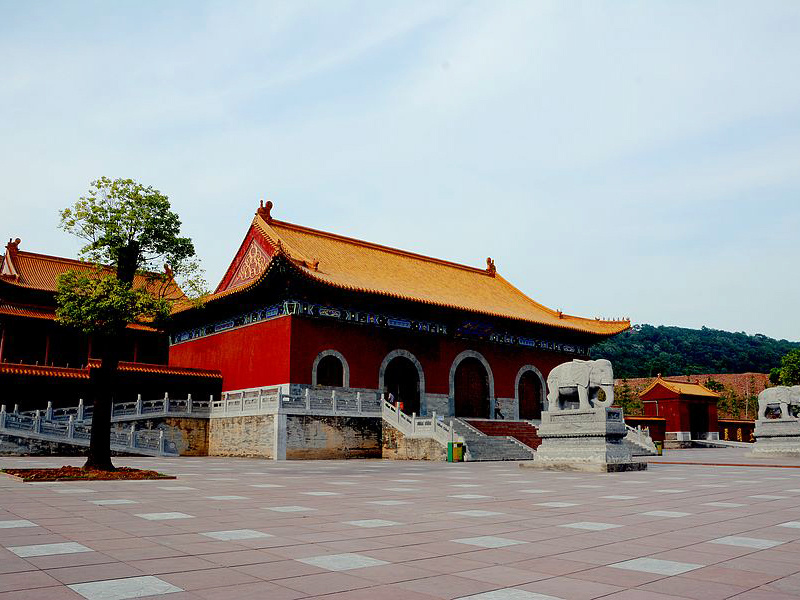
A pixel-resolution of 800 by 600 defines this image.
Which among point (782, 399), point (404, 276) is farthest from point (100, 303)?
point (782, 399)

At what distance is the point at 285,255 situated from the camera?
2003cm

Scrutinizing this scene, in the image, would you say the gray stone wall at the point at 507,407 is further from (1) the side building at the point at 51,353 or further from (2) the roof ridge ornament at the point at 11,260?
(2) the roof ridge ornament at the point at 11,260

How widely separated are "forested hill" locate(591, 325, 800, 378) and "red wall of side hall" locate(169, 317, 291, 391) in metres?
56.1

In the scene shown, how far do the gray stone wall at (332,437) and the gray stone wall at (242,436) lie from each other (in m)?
0.65

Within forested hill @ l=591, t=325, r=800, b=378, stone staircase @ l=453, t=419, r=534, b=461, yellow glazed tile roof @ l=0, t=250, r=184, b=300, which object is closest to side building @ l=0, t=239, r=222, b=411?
yellow glazed tile roof @ l=0, t=250, r=184, b=300

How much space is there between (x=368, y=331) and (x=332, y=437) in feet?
14.4

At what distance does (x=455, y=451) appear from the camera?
19.0 m

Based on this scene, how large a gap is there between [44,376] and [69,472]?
11.5 m

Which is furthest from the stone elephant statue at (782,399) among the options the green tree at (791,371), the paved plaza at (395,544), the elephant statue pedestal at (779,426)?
the green tree at (791,371)

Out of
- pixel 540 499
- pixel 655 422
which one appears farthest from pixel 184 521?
pixel 655 422

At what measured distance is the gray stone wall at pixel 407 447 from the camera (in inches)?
771

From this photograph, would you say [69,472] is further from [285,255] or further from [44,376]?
[44,376]

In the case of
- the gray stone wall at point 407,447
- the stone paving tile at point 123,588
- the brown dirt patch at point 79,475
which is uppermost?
the stone paving tile at point 123,588

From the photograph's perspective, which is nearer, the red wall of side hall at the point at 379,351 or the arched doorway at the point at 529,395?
the red wall of side hall at the point at 379,351
